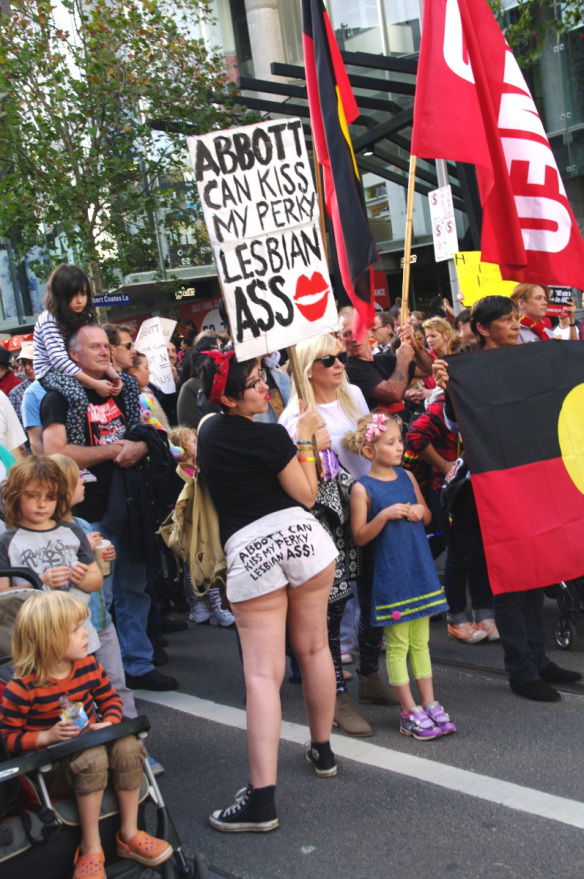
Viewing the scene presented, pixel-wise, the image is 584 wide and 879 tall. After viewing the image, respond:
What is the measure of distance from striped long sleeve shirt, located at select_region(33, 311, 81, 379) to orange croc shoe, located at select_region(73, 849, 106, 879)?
2755 millimetres

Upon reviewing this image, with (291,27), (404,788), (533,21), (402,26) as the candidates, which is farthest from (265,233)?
(291,27)

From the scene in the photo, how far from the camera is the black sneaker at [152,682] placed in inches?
215

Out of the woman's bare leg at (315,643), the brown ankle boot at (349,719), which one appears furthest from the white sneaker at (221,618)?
the woman's bare leg at (315,643)

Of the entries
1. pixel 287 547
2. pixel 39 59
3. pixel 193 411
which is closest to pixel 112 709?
pixel 287 547

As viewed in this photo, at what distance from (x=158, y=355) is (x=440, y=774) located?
6.38m

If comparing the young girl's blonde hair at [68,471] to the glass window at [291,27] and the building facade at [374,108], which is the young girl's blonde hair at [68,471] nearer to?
the building facade at [374,108]

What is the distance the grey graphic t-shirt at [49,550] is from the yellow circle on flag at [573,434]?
7.99 ft

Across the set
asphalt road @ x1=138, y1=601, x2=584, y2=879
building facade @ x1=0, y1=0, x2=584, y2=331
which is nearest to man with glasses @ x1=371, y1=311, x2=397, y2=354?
asphalt road @ x1=138, y1=601, x2=584, y2=879

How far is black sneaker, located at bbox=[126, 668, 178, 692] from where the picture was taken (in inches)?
215

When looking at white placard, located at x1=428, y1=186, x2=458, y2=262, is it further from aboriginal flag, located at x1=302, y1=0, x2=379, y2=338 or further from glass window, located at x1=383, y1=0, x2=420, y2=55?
glass window, located at x1=383, y1=0, x2=420, y2=55

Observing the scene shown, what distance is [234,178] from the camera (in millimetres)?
3979

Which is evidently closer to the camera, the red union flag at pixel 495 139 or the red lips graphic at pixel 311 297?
the red lips graphic at pixel 311 297

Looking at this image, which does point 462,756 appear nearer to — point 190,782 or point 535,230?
point 190,782

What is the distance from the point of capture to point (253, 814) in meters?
3.65
